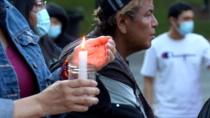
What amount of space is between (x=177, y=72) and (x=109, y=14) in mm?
3643

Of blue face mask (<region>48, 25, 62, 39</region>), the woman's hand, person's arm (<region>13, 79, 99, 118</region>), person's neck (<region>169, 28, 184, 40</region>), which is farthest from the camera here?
person's neck (<region>169, 28, 184, 40</region>)

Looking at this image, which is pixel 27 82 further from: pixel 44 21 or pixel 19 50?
pixel 44 21

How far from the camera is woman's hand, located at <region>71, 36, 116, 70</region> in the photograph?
259 cm

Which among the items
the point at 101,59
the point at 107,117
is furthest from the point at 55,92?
the point at 107,117

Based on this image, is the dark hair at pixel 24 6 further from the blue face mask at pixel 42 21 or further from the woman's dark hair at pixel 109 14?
the blue face mask at pixel 42 21

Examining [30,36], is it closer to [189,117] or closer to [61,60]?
[61,60]

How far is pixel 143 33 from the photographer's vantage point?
3510 millimetres

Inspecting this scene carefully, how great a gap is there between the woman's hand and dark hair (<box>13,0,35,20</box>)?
0.80 metres

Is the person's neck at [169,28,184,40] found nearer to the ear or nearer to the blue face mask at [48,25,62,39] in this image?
the blue face mask at [48,25,62,39]

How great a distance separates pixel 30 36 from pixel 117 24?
70cm

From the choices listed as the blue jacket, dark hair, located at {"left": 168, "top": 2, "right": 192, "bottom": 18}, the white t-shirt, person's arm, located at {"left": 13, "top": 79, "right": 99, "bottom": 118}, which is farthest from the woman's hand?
dark hair, located at {"left": 168, "top": 2, "right": 192, "bottom": 18}

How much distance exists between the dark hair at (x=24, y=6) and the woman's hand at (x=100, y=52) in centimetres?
80

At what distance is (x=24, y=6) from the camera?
369 centimetres

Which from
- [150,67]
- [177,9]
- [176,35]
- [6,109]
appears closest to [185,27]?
[176,35]
